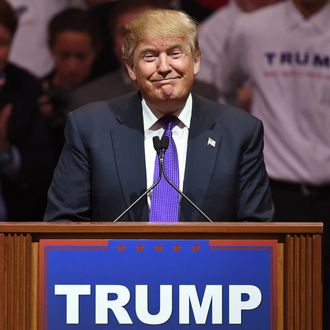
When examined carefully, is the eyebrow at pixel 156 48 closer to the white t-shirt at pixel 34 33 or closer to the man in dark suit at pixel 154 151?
the man in dark suit at pixel 154 151

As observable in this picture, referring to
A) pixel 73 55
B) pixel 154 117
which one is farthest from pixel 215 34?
pixel 154 117

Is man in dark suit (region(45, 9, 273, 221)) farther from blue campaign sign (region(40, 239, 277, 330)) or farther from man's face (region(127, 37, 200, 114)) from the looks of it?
blue campaign sign (region(40, 239, 277, 330))

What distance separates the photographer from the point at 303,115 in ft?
15.1

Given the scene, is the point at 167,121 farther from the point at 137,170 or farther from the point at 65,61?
the point at 65,61

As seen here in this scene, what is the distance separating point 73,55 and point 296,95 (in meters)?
1.07

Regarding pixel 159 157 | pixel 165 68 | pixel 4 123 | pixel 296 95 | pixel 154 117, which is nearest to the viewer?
pixel 159 157

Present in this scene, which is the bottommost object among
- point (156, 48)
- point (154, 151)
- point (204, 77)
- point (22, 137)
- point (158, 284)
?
point (158, 284)

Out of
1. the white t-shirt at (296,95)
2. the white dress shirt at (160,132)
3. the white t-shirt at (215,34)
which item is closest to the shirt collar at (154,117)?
the white dress shirt at (160,132)

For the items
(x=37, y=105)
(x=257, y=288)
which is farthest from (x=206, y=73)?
(x=257, y=288)

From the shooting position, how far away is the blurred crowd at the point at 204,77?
4605 mm

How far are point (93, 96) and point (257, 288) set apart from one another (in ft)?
8.03

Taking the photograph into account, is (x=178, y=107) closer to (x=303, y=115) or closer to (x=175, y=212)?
(x=175, y=212)

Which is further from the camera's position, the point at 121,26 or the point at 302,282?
the point at 121,26

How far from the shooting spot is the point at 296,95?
15.1 ft
